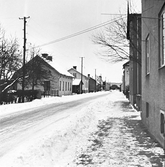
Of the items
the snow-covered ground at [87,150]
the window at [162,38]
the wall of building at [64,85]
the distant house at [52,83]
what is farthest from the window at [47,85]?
the window at [162,38]

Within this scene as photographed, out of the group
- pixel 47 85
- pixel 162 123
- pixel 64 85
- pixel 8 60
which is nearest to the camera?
pixel 162 123

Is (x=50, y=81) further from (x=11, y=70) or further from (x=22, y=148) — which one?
(x=22, y=148)

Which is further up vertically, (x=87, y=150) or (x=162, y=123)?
(x=162, y=123)

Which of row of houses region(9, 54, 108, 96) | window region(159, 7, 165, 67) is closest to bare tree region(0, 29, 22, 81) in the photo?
row of houses region(9, 54, 108, 96)

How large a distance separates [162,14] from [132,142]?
3980 millimetres

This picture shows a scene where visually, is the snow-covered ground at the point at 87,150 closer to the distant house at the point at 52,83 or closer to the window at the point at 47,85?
Result: the distant house at the point at 52,83

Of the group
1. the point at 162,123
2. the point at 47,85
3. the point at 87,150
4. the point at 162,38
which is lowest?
the point at 87,150

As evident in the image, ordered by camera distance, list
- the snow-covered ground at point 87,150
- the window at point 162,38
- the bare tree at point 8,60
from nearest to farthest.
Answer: the snow-covered ground at point 87,150 < the window at point 162,38 < the bare tree at point 8,60

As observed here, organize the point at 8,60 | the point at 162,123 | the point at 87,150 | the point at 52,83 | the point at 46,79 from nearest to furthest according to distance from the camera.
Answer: the point at 87,150, the point at 162,123, the point at 8,60, the point at 46,79, the point at 52,83

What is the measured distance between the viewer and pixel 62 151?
6070 mm

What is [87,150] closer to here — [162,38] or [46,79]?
[162,38]

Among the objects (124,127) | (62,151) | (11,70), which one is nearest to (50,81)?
(11,70)

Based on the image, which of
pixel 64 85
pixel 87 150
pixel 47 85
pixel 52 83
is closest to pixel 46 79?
pixel 47 85

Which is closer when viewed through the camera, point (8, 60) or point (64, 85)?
point (8, 60)
